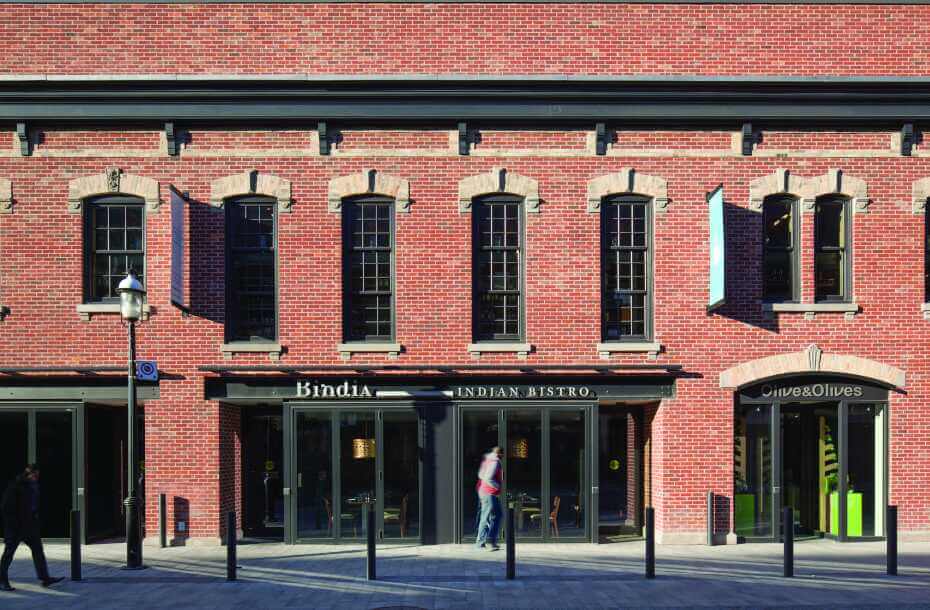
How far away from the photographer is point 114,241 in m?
14.3

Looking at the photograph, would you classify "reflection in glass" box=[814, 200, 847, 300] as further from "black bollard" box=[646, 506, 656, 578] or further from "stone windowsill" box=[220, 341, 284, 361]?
"stone windowsill" box=[220, 341, 284, 361]

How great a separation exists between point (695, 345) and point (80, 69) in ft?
38.0

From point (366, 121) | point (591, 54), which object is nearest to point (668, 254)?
point (591, 54)

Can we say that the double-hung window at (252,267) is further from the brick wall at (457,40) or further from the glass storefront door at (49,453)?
the glass storefront door at (49,453)

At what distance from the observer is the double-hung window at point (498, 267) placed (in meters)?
14.3

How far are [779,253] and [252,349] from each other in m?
9.26

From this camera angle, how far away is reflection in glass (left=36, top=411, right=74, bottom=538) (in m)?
14.2

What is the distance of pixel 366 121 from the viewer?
14.2 meters

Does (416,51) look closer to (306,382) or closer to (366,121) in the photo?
(366,121)

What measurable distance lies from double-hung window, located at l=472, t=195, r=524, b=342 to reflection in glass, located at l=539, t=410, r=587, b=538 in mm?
1717

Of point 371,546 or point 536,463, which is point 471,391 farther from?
point 371,546

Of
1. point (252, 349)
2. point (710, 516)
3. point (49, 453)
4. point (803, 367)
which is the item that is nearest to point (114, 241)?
point (252, 349)

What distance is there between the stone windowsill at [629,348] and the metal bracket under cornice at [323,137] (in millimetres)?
5744

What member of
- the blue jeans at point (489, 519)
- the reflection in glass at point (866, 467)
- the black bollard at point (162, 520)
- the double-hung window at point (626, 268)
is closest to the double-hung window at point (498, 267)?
the double-hung window at point (626, 268)
